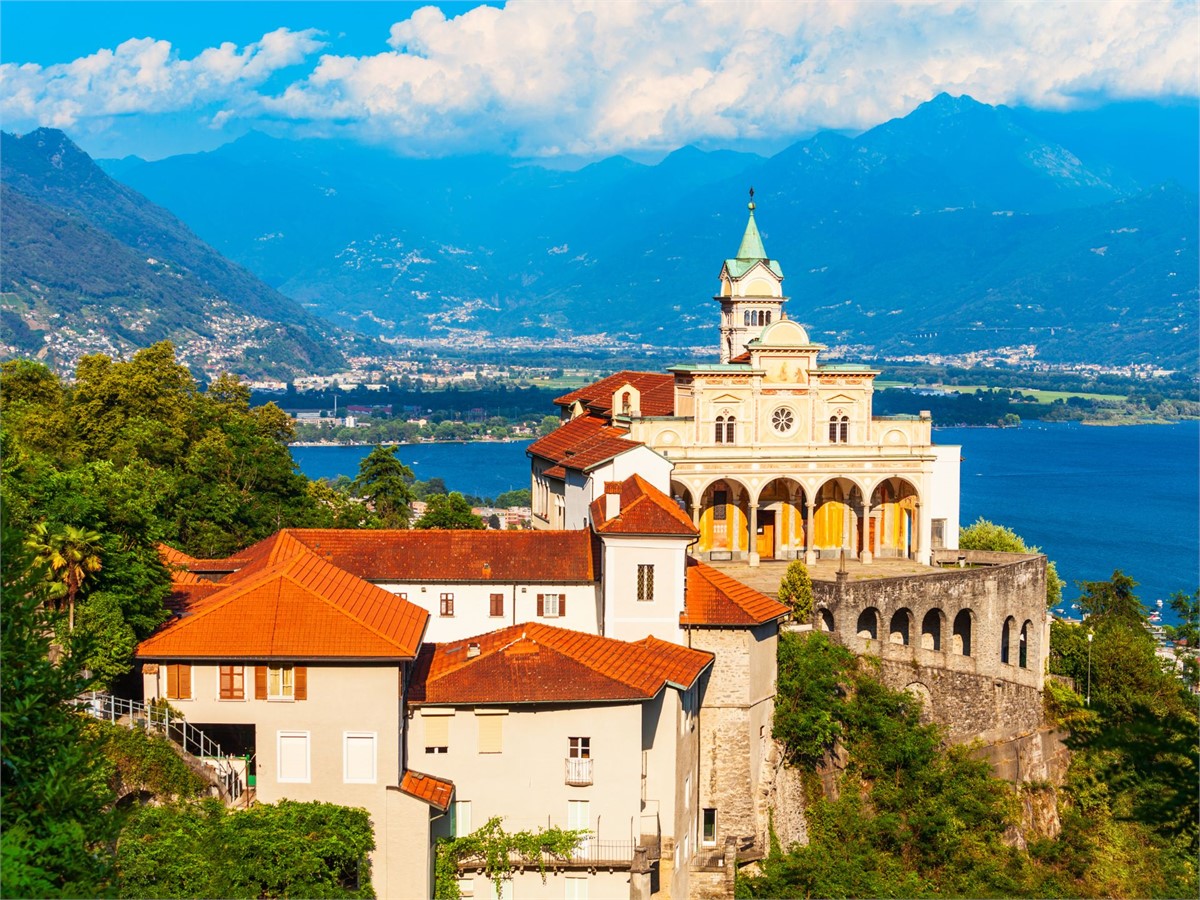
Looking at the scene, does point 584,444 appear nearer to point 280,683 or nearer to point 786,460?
point 786,460

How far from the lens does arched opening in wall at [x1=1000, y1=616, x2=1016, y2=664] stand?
53.9 m

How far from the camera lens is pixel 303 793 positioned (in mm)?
30953

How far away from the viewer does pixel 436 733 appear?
32.9 m

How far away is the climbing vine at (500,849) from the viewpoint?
1270 inches

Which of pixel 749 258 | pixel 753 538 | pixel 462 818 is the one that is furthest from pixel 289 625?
pixel 749 258

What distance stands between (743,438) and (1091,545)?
84.2 m

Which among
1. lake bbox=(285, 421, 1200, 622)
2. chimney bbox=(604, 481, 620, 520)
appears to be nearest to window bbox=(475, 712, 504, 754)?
chimney bbox=(604, 481, 620, 520)

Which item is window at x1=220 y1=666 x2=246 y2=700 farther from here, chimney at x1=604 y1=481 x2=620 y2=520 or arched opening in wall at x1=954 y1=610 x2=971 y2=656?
arched opening in wall at x1=954 y1=610 x2=971 y2=656

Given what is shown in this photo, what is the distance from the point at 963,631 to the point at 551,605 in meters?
18.4

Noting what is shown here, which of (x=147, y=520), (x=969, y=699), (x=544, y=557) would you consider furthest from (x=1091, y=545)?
(x=147, y=520)

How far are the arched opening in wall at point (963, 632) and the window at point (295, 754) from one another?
27.3 meters

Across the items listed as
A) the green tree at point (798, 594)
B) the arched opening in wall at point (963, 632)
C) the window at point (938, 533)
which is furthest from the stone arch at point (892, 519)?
the green tree at point (798, 594)

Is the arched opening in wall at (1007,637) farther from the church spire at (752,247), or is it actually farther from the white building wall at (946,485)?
the church spire at (752,247)

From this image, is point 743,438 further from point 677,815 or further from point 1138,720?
point 1138,720
